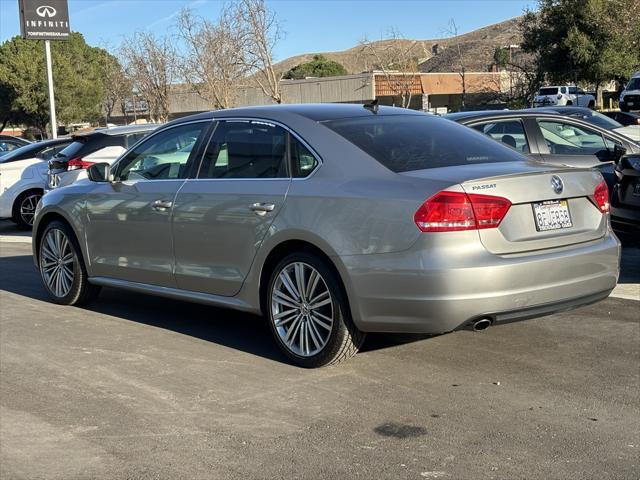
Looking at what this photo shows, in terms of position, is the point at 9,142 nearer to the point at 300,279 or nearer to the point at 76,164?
the point at 76,164

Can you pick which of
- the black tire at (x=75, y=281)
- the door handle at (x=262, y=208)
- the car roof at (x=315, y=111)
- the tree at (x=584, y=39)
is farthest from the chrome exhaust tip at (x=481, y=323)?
the tree at (x=584, y=39)

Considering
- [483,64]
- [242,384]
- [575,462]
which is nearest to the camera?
[575,462]

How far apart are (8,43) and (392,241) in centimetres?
5618

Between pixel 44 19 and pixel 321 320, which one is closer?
pixel 321 320

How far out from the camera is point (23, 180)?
14.2m

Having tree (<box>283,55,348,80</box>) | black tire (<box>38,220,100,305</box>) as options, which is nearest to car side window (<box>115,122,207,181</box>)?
black tire (<box>38,220,100,305</box>)

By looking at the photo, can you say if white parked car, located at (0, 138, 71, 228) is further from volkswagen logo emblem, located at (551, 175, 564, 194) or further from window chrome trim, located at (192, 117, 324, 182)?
volkswagen logo emblem, located at (551, 175, 564, 194)

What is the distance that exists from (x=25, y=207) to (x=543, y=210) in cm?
1148

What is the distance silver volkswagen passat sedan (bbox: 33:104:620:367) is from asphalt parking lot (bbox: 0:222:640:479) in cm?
42

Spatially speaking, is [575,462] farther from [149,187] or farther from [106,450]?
[149,187]

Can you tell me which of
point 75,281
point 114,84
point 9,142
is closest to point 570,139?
point 75,281

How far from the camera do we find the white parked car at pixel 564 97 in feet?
134

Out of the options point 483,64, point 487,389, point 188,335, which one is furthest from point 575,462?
point 483,64

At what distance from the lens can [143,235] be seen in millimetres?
6512
